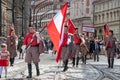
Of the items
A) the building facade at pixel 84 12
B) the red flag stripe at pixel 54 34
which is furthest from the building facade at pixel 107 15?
the red flag stripe at pixel 54 34

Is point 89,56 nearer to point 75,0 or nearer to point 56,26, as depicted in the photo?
point 56,26

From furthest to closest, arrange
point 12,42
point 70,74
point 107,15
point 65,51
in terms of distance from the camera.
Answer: point 107,15 → point 12,42 → point 65,51 → point 70,74

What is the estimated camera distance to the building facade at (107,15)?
96.4m

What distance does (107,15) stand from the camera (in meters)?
104

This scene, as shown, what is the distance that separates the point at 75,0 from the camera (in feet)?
398

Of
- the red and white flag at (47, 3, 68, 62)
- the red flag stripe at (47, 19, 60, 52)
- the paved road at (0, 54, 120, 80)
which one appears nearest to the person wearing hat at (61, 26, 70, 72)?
the paved road at (0, 54, 120, 80)

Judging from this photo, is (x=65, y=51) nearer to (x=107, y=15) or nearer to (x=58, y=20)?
(x=58, y=20)

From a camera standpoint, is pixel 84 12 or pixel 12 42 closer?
pixel 12 42

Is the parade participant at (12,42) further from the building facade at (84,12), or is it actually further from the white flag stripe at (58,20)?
the building facade at (84,12)

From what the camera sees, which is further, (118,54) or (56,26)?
(118,54)

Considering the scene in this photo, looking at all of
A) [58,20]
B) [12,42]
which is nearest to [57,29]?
[58,20]

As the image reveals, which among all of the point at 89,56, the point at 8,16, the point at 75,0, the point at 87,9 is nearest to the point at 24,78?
the point at 89,56

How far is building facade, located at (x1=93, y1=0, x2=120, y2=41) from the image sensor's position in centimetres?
9644

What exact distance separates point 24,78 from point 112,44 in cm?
703
